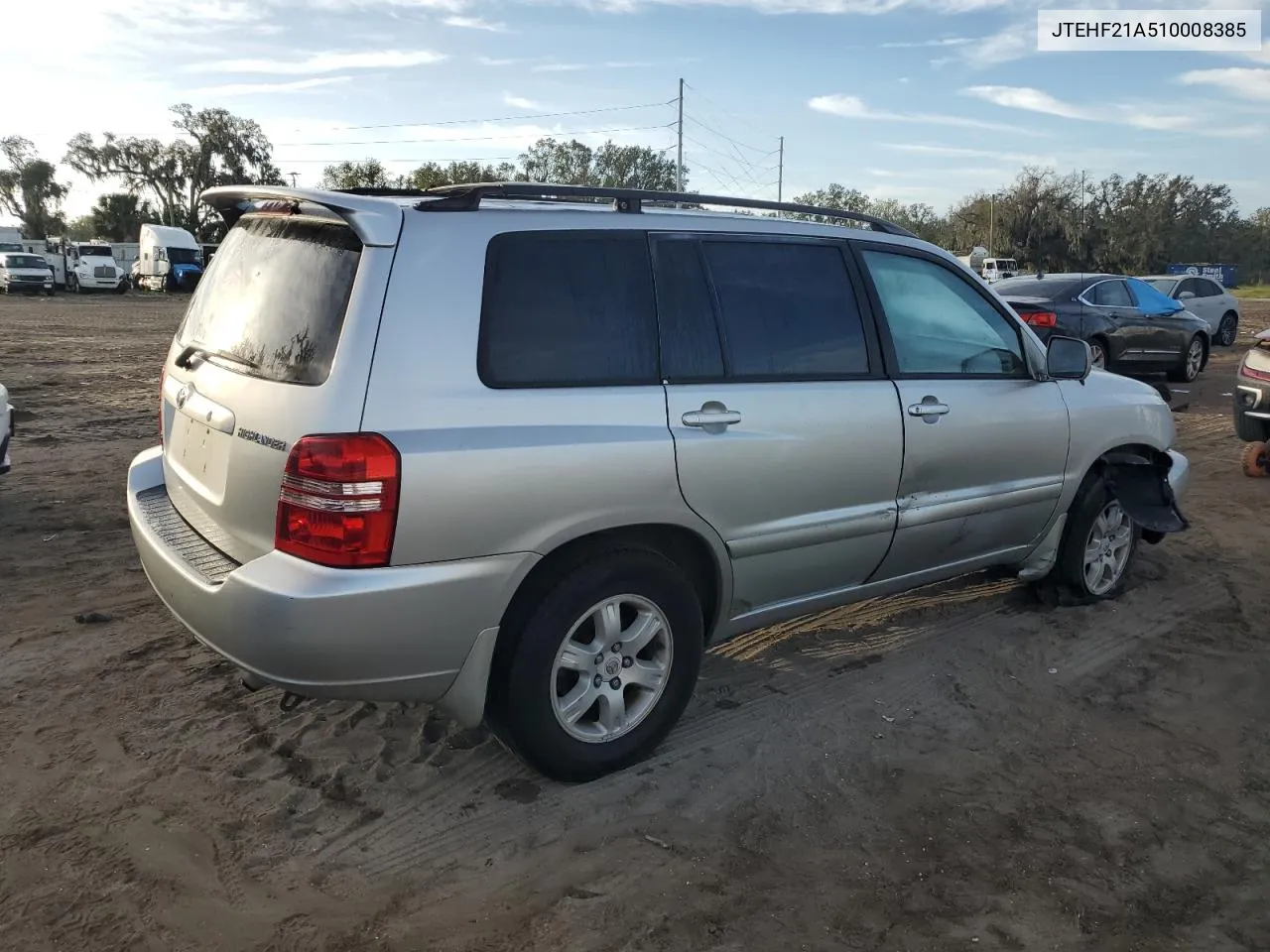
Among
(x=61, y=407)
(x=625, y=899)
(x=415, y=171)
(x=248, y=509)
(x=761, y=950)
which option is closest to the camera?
(x=761, y=950)

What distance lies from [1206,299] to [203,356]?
65.0ft

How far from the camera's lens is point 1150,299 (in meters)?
13.9

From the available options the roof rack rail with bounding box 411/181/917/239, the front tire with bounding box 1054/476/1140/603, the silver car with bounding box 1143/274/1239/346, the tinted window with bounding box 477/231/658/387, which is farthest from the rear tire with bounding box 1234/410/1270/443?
the silver car with bounding box 1143/274/1239/346

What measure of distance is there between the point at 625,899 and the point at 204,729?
1.75 metres

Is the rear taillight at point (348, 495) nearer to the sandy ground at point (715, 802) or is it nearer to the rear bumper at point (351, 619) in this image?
the rear bumper at point (351, 619)

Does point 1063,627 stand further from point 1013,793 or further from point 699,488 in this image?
point 699,488

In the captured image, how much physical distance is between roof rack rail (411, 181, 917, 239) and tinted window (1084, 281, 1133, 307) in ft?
34.1

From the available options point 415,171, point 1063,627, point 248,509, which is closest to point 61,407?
point 248,509

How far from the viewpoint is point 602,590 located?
3.17m

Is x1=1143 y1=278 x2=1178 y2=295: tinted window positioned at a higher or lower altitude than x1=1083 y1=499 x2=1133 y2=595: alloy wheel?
higher

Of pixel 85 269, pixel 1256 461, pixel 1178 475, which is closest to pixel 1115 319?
pixel 1256 461

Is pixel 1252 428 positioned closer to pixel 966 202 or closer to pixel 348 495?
pixel 348 495

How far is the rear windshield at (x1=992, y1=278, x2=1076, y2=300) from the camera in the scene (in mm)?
12742

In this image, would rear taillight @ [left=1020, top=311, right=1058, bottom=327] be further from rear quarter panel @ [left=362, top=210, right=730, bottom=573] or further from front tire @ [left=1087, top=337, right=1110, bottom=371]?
rear quarter panel @ [left=362, top=210, right=730, bottom=573]
